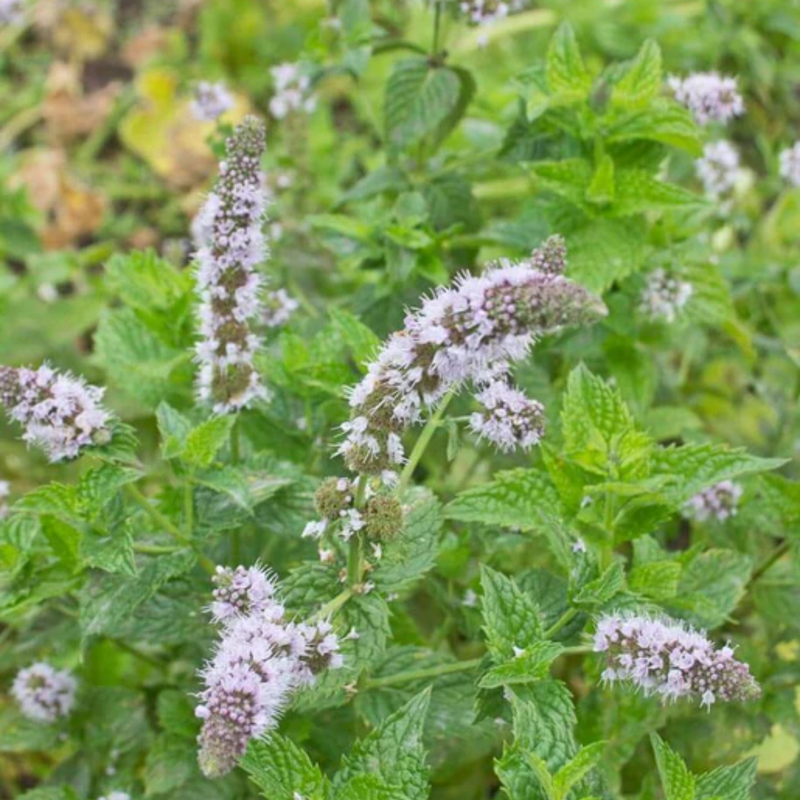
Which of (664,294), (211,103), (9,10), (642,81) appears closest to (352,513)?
(664,294)

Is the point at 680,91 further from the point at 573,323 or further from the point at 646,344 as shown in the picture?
the point at 573,323

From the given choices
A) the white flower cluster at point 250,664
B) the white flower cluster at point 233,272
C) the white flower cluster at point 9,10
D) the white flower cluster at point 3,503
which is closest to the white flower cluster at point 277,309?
the white flower cluster at point 233,272

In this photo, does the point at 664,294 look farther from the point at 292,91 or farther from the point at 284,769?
the point at 284,769

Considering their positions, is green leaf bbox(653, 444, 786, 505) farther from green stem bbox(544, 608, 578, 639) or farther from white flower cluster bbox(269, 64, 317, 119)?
white flower cluster bbox(269, 64, 317, 119)

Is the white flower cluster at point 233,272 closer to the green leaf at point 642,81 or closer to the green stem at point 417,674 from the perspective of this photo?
the green stem at point 417,674

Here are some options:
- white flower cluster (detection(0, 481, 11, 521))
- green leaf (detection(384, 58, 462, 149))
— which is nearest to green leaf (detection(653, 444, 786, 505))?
green leaf (detection(384, 58, 462, 149))

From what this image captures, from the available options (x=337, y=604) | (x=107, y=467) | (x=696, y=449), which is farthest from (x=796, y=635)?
(x=107, y=467)
